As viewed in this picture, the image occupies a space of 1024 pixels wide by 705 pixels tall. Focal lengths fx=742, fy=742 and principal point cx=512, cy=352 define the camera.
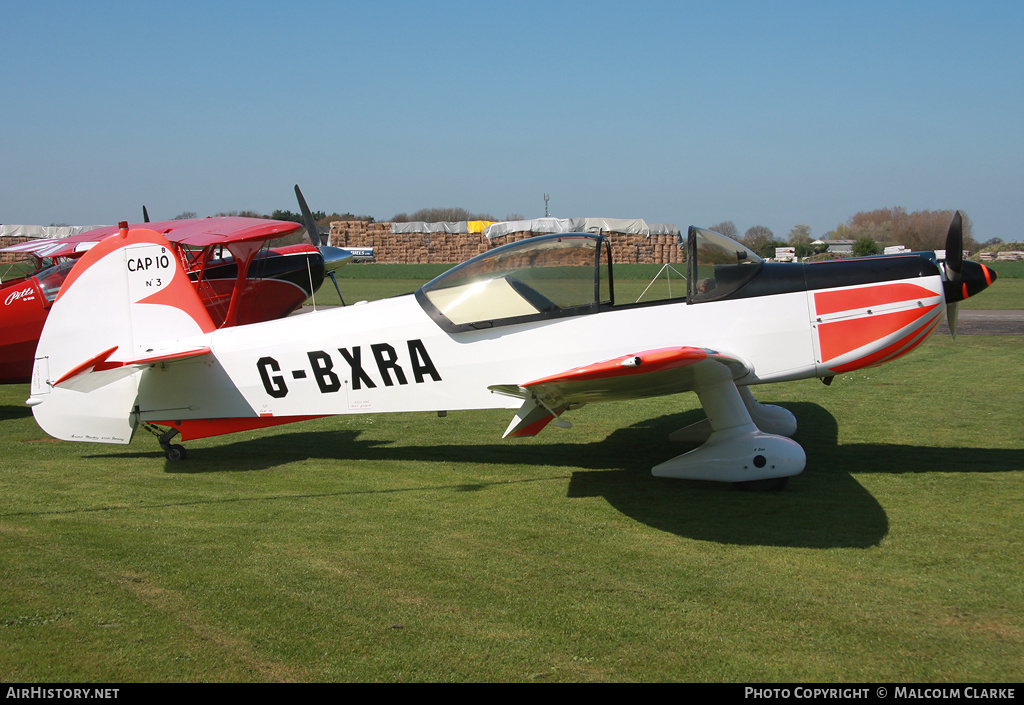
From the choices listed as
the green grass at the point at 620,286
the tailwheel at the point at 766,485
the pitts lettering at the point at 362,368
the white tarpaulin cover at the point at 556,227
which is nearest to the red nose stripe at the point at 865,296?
the green grass at the point at 620,286

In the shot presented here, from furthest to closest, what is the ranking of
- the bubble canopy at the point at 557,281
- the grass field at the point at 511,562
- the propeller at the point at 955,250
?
the bubble canopy at the point at 557,281 < the propeller at the point at 955,250 < the grass field at the point at 511,562

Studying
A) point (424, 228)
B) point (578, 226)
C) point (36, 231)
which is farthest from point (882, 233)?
point (36, 231)

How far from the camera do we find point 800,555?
14.8 feet

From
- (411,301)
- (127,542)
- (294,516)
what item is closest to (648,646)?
(294,516)

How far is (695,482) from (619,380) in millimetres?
1554

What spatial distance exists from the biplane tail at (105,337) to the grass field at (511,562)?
46 centimetres

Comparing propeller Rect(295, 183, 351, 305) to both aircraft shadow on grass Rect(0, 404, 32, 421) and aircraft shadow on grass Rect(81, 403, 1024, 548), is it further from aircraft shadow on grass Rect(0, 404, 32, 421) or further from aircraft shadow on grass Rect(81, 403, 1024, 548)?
aircraft shadow on grass Rect(81, 403, 1024, 548)

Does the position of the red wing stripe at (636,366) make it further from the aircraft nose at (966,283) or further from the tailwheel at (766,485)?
the aircraft nose at (966,283)

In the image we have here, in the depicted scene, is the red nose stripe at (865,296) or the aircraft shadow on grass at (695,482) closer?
the aircraft shadow on grass at (695,482)

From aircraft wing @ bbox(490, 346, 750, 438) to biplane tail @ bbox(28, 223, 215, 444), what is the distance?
10.6ft

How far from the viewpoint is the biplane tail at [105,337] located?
689 cm

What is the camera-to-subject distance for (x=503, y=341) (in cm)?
623

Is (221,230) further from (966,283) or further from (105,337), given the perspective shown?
(966,283)

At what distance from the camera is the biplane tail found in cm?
689
